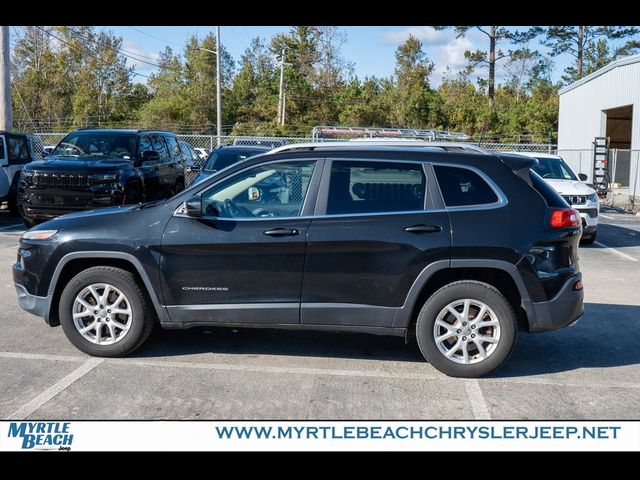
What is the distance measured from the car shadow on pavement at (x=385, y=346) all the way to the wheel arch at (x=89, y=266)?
1.96 ft

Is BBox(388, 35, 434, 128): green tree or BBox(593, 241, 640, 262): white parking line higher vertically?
BBox(388, 35, 434, 128): green tree

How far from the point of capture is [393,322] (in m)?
5.53

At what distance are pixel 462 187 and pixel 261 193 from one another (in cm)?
160

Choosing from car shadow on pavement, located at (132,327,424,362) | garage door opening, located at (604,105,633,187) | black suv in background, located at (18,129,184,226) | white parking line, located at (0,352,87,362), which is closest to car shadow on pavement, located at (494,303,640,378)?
car shadow on pavement, located at (132,327,424,362)

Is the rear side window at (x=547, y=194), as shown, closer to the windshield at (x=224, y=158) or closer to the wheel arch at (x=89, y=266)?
the wheel arch at (x=89, y=266)

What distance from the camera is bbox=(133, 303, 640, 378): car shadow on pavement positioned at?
6.05m

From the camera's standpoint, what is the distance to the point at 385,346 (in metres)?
6.43

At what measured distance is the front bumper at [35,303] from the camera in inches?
233

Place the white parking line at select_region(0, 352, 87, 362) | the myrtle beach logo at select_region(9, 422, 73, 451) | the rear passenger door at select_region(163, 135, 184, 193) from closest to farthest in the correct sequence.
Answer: the myrtle beach logo at select_region(9, 422, 73, 451) < the white parking line at select_region(0, 352, 87, 362) < the rear passenger door at select_region(163, 135, 184, 193)

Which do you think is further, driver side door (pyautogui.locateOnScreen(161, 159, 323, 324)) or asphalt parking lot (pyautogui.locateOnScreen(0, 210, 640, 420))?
driver side door (pyautogui.locateOnScreen(161, 159, 323, 324))

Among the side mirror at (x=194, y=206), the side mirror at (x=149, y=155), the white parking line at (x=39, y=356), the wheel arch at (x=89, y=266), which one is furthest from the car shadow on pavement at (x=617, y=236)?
the white parking line at (x=39, y=356)

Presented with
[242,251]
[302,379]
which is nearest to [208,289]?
[242,251]

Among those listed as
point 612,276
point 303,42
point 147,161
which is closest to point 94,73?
point 303,42

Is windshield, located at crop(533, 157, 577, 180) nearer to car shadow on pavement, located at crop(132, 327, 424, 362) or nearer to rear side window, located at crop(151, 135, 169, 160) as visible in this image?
rear side window, located at crop(151, 135, 169, 160)
